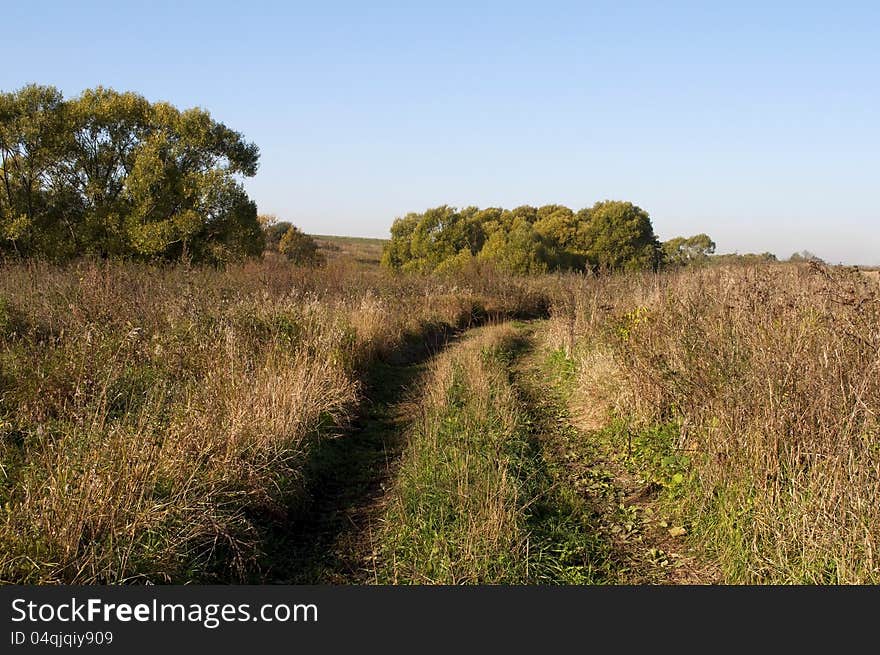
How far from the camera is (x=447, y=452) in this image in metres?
6.21

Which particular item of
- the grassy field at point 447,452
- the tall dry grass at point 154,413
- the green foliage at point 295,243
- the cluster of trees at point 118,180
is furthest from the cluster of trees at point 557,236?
the grassy field at point 447,452

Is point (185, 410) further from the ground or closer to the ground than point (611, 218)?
closer to the ground

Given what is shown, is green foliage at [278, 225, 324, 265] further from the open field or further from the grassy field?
the grassy field

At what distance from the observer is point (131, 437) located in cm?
473

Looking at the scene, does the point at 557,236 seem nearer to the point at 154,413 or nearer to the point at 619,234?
Answer: the point at 619,234

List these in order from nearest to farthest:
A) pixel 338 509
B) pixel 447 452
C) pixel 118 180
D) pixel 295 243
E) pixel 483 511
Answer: pixel 483 511 < pixel 338 509 < pixel 447 452 < pixel 118 180 < pixel 295 243

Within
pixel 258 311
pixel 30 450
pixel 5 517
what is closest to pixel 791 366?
pixel 5 517

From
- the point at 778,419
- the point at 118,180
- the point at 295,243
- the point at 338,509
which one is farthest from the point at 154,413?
the point at 295,243

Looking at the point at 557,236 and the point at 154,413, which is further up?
the point at 557,236

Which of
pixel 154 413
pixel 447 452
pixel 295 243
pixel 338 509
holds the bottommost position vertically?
pixel 338 509

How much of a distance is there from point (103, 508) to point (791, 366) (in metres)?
5.06

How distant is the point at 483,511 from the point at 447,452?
1621mm

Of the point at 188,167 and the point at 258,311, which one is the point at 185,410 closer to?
the point at 258,311

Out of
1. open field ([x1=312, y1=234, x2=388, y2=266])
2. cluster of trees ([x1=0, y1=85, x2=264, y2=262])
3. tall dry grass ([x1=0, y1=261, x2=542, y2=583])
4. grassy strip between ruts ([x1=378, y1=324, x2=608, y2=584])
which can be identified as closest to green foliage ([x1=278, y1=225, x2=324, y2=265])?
open field ([x1=312, y1=234, x2=388, y2=266])
